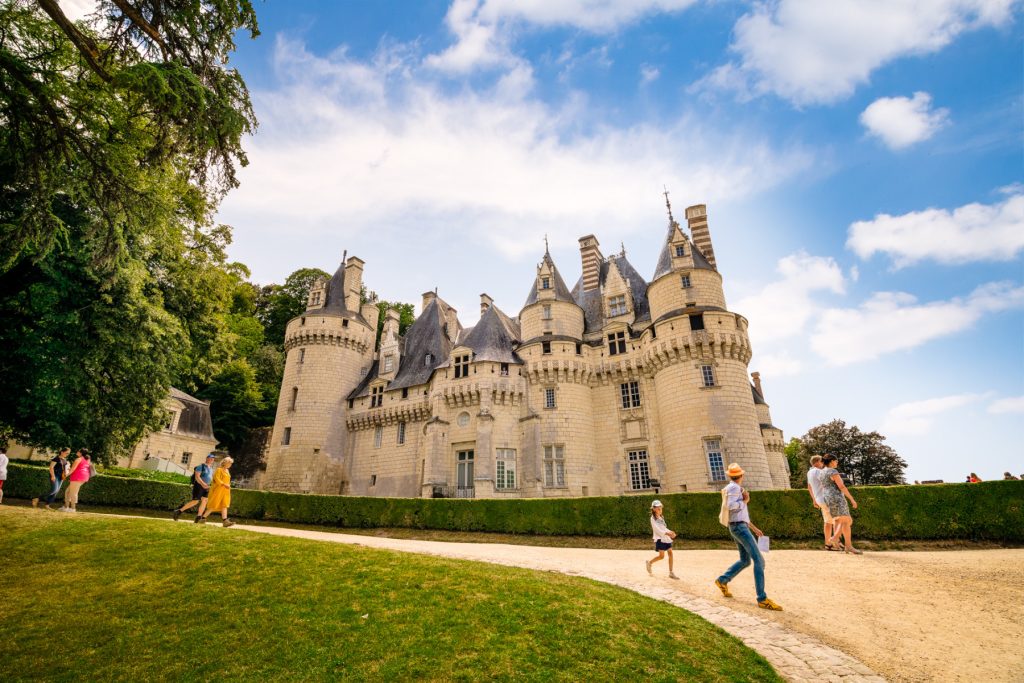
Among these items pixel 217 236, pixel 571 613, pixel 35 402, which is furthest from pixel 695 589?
pixel 217 236

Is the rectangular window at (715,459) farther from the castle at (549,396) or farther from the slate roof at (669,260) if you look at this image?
the slate roof at (669,260)

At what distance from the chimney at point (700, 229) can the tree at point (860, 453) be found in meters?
26.1

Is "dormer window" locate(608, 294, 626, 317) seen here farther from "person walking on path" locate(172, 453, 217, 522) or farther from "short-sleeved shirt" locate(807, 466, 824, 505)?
"person walking on path" locate(172, 453, 217, 522)

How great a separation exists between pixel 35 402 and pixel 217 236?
990 centimetres

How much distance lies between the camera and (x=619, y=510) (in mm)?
16688

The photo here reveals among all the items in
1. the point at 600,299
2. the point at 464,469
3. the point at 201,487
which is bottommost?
the point at 201,487

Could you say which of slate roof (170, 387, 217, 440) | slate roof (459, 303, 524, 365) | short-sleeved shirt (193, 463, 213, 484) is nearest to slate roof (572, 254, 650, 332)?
slate roof (459, 303, 524, 365)

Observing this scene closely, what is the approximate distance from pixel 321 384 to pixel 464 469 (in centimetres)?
1253

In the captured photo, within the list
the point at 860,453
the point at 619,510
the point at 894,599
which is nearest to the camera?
the point at 894,599

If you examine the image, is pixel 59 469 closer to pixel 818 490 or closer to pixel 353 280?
pixel 818 490

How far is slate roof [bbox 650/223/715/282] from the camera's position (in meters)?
25.7

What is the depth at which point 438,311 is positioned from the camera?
3569 cm

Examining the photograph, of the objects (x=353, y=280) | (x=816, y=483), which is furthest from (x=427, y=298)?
(x=816, y=483)

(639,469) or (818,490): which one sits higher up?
(639,469)
